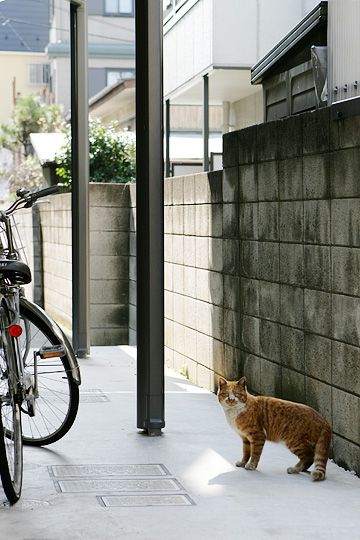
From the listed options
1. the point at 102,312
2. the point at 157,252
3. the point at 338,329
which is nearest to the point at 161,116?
the point at 157,252

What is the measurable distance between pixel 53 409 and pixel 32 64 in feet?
99.3

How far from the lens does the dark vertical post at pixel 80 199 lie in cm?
851

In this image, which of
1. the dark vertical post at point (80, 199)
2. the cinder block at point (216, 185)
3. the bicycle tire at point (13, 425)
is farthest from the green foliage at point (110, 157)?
the bicycle tire at point (13, 425)

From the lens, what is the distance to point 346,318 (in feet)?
15.1

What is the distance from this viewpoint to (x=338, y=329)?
15.4 ft

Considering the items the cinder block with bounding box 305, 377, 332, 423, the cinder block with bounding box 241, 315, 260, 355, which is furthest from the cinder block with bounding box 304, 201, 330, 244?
the cinder block with bounding box 241, 315, 260, 355

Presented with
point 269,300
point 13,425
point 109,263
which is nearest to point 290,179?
point 269,300

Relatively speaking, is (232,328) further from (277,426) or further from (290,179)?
(277,426)

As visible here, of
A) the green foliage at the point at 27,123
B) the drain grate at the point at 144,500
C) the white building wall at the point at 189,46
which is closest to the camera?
the drain grate at the point at 144,500

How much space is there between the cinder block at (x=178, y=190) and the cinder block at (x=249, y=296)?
1.77m

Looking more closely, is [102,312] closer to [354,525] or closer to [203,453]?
[203,453]

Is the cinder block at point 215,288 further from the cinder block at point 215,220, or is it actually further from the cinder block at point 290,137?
the cinder block at point 290,137

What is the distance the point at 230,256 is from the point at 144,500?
8.65 feet

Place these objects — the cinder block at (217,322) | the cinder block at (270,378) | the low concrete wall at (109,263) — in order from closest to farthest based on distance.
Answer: the cinder block at (270,378), the cinder block at (217,322), the low concrete wall at (109,263)
